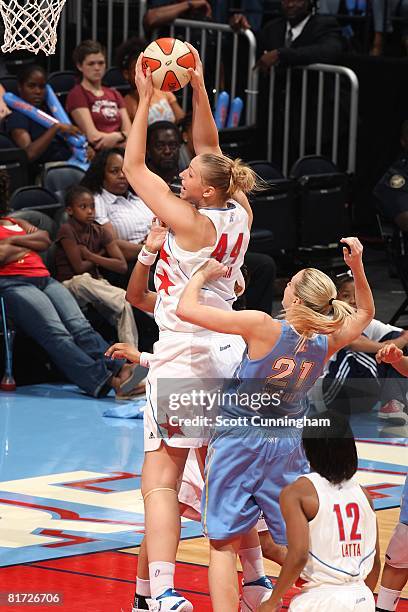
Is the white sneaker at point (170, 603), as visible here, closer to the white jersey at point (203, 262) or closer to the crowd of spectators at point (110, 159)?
the white jersey at point (203, 262)

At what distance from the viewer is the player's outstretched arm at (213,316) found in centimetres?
Result: 471

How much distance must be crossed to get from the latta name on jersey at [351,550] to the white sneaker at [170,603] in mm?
806

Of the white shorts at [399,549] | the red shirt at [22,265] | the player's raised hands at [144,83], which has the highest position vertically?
the player's raised hands at [144,83]

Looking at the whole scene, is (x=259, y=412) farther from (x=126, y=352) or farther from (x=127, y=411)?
(x=127, y=411)

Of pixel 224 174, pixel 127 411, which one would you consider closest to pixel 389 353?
pixel 224 174

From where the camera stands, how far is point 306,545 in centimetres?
421

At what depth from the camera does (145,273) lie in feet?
18.2

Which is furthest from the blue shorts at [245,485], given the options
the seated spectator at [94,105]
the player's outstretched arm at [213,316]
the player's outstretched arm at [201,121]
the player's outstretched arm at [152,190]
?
the seated spectator at [94,105]

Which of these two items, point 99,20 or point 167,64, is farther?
point 99,20

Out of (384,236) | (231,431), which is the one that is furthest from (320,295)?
(384,236)

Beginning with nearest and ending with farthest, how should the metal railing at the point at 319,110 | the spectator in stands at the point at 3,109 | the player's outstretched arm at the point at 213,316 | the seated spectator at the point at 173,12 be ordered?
the player's outstretched arm at the point at 213,316 → the spectator in stands at the point at 3,109 → the metal railing at the point at 319,110 → the seated spectator at the point at 173,12

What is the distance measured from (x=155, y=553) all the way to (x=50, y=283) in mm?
4783

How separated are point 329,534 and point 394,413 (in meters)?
4.74

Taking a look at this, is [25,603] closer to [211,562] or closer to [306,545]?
[211,562]
